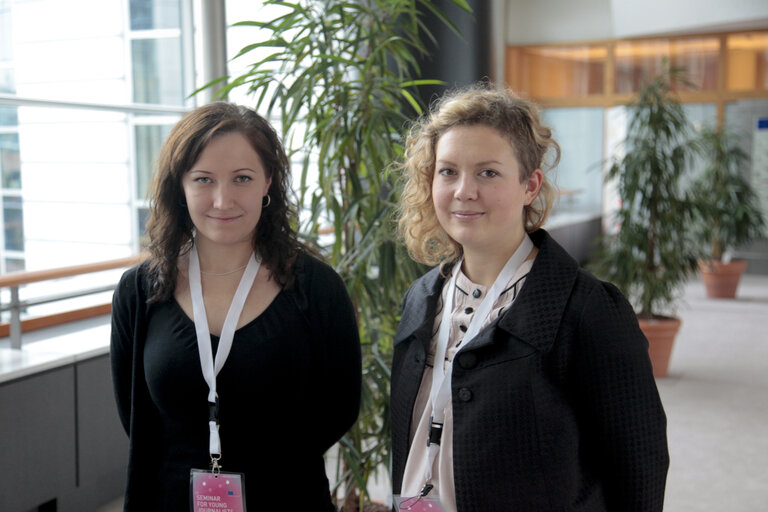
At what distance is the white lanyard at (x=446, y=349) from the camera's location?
151 cm

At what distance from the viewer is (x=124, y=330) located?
185 cm

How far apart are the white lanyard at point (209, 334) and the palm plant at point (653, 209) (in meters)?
4.40

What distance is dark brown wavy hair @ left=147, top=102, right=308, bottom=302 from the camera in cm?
174

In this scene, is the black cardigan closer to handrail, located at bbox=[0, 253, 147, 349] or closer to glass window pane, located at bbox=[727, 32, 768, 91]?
handrail, located at bbox=[0, 253, 147, 349]

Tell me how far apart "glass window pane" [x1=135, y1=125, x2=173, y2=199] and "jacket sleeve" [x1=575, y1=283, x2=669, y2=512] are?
4.83 metres

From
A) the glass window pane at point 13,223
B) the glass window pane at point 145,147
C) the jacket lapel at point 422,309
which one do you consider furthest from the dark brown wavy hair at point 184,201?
the glass window pane at point 145,147

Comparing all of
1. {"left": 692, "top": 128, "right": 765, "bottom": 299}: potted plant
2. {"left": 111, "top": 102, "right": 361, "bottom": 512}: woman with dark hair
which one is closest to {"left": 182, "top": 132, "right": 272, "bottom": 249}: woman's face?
{"left": 111, "top": 102, "right": 361, "bottom": 512}: woman with dark hair

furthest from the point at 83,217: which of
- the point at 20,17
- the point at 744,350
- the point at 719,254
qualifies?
the point at 719,254

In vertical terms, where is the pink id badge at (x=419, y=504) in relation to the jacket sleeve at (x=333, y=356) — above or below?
below

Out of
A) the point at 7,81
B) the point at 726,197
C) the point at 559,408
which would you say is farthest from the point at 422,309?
the point at 726,197

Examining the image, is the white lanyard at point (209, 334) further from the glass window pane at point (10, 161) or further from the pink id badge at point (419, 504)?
the glass window pane at point (10, 161)

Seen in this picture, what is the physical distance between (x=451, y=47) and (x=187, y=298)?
2.45m

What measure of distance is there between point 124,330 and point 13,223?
10.6ft

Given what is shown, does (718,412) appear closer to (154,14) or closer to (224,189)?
(224,189)
